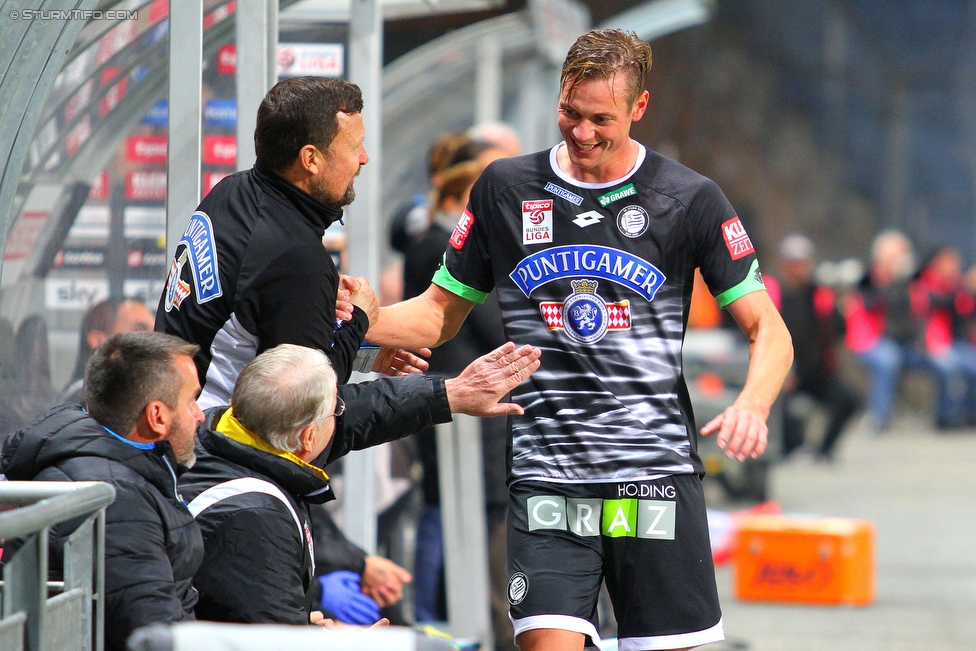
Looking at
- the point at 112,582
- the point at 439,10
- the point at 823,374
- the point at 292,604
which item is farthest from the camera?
the point at 823,374

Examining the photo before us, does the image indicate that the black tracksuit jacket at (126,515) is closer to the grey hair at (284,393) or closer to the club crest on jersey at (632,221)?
the grey hair at (284,393)

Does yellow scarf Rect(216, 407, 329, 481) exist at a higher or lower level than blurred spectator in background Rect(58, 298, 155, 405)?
lower

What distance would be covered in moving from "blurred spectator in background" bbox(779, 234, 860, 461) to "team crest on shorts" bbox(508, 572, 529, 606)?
11.1m

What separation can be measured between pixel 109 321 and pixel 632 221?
1.88 metres

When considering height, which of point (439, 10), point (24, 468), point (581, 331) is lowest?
point (24, 468)

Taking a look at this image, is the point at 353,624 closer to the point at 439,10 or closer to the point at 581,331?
the point at 581,331

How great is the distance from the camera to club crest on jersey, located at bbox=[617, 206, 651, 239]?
325 cm

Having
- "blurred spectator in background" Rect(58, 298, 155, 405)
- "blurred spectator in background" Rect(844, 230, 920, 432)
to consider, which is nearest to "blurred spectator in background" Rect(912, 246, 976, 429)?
"blurred spectator in background" Rect(844, 230, 920, 432)

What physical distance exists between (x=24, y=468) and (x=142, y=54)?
1702 mm

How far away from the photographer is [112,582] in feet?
9.23

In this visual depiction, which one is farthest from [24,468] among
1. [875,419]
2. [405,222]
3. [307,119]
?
[875,419]

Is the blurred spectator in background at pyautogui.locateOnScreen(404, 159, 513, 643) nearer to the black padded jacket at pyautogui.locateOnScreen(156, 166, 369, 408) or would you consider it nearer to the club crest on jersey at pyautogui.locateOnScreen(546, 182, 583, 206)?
the club crest on jersey at pyautogui.locateOnScreen(546, 182, 583, 206)

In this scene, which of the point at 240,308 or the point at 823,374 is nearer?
the point at 240,308

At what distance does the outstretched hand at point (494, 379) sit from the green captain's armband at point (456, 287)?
1.31 feet
